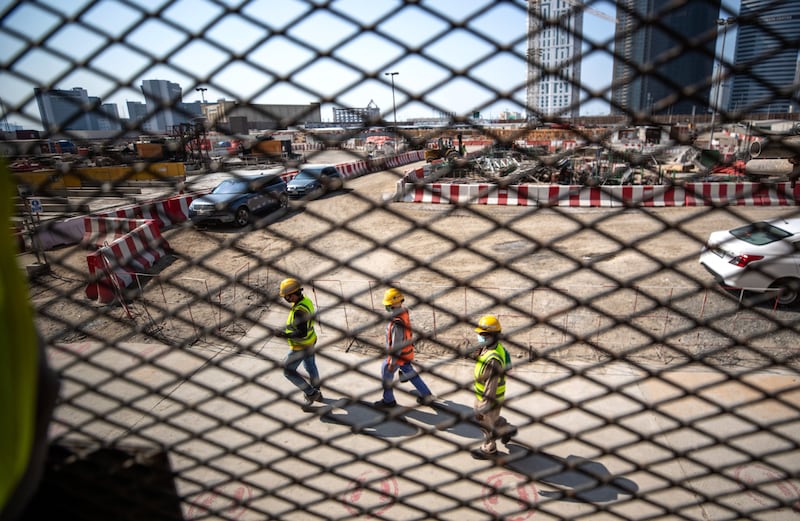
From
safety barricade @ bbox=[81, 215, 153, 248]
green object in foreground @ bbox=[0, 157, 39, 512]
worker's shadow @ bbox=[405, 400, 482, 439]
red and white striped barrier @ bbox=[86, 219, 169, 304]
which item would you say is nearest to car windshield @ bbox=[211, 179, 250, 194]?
green object in foreground @ bbox=[0, 157, 39, 512]

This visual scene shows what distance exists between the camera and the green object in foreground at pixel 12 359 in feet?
1.61

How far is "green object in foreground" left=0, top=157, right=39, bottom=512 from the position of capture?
1.61 ft

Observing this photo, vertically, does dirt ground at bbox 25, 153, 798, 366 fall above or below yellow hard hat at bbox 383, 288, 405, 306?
below

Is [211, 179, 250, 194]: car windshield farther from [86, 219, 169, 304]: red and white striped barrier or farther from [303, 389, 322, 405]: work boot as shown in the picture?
[303, 389, 322, 405]: work boot

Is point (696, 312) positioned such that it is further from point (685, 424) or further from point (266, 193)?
point (266, 193)

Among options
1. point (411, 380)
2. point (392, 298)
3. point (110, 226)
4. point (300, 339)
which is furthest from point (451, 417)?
point (110, 226)

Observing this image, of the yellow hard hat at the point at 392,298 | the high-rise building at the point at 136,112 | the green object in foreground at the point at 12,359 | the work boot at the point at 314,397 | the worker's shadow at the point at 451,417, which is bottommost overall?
the worker's shadow at the point at 451,417

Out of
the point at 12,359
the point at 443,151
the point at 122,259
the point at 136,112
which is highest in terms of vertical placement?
the point at 136,112

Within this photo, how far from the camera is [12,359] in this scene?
50 centimetres

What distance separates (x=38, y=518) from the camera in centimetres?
122

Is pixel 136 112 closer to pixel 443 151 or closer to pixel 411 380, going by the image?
pixel 443 151

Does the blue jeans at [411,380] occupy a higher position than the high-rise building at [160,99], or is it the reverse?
the high-rise building at [160,99]

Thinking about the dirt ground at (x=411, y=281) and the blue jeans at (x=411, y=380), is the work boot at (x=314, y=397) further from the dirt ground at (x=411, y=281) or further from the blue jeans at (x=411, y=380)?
the dirt ground at (x=411, y=281)

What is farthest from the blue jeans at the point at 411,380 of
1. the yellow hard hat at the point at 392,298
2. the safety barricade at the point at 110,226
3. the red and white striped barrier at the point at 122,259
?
the safety barricade at the point at 110,226
